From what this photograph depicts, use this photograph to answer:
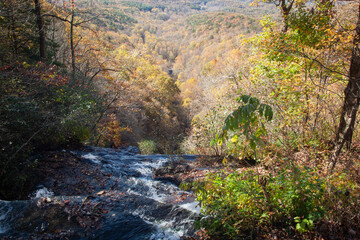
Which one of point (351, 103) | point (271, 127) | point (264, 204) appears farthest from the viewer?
point (271, 127)

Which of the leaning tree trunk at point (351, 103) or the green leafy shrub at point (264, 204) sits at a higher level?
the leaning tree trunk at point (351, 103)

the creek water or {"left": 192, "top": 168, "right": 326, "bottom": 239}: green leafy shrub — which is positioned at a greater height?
{"left": 192, "top": 168, "right": 326, "bottom": 239}: green leafy shrub

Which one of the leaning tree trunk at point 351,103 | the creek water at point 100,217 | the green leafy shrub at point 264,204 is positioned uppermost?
the leaning tree trunk at point 351,103

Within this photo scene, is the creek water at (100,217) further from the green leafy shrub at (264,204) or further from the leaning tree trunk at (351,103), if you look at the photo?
the leaning tree trunk at (351,103)

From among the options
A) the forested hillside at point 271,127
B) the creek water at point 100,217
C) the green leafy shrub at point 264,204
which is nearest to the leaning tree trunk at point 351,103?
the forested hillside at point 271,127

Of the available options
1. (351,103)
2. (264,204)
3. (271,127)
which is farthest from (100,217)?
(351,103)

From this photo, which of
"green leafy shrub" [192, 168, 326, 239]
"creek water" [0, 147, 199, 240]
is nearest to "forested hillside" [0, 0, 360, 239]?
"green leafy shrub" [192, 168, 326, 239]

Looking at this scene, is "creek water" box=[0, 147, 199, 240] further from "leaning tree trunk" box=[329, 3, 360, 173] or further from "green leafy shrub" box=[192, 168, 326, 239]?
"leaning tree trunk" box=[329, 3, 360, 173]

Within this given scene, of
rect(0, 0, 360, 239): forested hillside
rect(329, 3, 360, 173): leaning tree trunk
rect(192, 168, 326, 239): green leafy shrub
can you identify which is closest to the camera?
rect(192, 168, 326, 239): green leafy shrub

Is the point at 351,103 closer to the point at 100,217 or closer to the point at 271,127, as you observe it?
the point at 271,127

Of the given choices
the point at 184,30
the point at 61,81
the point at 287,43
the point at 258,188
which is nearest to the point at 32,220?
the point at 258,188

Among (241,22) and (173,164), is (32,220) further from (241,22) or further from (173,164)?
(241,22)

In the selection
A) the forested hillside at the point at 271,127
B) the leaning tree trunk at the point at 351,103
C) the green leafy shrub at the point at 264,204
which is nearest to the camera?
the green leafy shrub at the point at 264,204

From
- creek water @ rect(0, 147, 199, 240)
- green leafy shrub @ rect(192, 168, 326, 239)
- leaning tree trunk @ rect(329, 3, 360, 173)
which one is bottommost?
creek water @ rect(0, 147, 199, 240)
